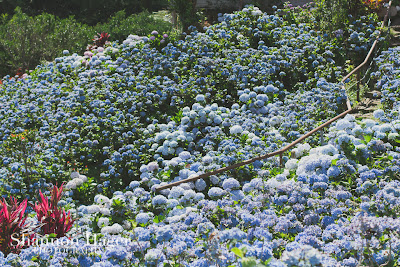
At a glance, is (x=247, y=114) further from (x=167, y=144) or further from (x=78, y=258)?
(x=78, y=258)

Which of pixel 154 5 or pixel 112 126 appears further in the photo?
pixel 154 5

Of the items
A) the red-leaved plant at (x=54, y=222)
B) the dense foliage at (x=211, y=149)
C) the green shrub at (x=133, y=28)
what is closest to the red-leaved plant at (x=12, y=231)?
the red-leaved plant at (x=54, y=222)

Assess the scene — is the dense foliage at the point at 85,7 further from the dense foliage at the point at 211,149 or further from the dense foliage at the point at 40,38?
the dense foliage at the point at 211,149

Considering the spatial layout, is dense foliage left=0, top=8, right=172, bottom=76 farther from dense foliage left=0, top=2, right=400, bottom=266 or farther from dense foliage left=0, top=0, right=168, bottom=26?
dense foliage left=0, top=0, right=168, bottom=26

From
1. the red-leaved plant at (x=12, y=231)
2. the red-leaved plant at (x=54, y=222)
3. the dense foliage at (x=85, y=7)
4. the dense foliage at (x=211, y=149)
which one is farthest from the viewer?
the dense foliage at (x=85, y=7)

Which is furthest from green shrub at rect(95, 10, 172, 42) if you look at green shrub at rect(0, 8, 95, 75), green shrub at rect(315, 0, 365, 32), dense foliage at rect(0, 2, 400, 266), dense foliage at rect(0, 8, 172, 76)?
green shrub at rect(315, 0, 365, 32)

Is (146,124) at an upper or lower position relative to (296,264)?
lower

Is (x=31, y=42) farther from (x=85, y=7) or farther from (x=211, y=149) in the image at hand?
(x=211, y=149)

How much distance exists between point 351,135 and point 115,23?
301 inches

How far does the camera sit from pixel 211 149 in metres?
5.48

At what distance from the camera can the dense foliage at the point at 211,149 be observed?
10.3ft

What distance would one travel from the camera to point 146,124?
6.75 metres

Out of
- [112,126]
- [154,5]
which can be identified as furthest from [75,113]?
[154,5]

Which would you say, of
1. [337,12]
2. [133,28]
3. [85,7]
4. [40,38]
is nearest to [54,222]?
[337,12]
